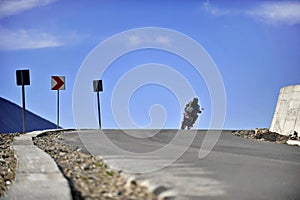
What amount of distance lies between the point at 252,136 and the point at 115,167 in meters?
10.5

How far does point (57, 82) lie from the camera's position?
19.6 metres

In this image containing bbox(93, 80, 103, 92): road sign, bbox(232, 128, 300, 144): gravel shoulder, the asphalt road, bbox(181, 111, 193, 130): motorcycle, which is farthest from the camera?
bbox(181, 111, 193, 130): motorcycle

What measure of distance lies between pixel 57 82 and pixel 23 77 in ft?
6.89

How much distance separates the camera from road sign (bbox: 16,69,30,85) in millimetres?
17766

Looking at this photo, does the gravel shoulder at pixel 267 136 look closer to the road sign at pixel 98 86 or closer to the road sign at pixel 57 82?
the road sign at pixel 98 86

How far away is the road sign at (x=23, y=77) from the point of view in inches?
699

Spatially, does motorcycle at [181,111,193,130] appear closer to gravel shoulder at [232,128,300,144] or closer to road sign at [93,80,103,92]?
road sign at [93,80,103,92]

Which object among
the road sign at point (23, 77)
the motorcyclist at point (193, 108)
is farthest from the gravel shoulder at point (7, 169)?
the motorcyclist at point (193, 108)

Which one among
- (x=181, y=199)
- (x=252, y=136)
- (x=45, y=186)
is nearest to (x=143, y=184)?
(x=181, y=199)

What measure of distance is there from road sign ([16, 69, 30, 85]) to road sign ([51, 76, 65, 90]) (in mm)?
1746

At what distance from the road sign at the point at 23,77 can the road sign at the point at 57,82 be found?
1746 millimetres

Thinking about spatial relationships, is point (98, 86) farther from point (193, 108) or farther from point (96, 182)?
point (96, 182)

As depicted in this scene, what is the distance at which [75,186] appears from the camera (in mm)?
4988

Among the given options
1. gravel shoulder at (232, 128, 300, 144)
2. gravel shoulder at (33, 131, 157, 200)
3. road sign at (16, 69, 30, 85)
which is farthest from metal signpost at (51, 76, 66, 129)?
gravel shoulder at (33, 131, 157, 200)
